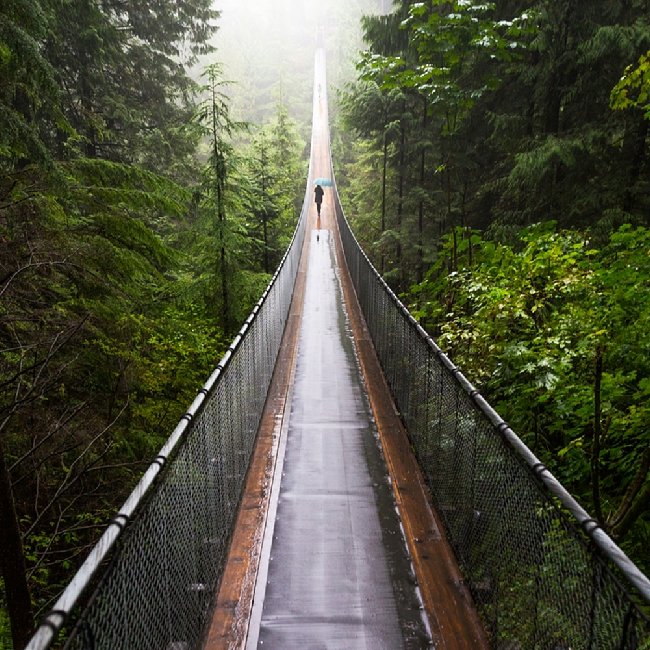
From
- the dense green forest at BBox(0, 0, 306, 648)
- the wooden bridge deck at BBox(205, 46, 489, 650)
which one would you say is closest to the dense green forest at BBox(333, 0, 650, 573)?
the wooden bridge deck at BBox(205, 46, 489, 650)

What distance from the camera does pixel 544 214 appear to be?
37.2 feet

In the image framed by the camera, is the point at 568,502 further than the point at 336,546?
No

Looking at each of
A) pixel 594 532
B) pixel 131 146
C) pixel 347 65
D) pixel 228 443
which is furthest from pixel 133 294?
pixel 347 65

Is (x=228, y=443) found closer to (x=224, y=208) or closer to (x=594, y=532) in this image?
(x=594, y=532)

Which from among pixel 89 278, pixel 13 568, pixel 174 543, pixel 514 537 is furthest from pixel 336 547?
pixel 89 278

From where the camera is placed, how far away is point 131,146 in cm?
1422

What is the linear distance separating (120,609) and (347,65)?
223 feet

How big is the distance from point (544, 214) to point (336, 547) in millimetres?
9656

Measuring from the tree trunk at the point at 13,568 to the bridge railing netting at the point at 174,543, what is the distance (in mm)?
883

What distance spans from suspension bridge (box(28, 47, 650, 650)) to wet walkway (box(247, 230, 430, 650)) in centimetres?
1

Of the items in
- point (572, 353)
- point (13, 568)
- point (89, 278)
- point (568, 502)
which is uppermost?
point (89, 278)

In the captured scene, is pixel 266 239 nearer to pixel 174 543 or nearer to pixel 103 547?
pixel 174 543

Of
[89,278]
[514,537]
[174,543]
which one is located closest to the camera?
[174,543]

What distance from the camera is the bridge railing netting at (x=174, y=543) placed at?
187 cm
